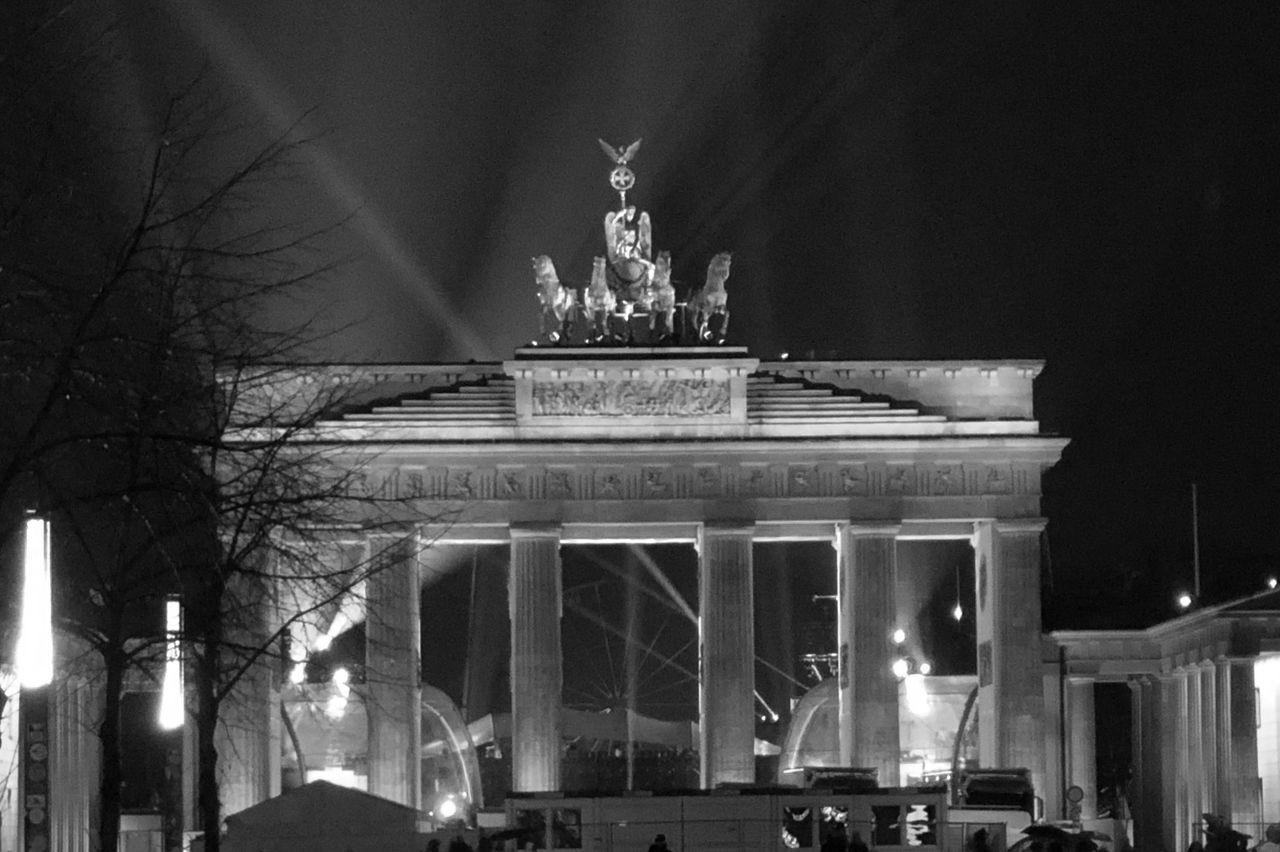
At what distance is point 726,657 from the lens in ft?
302

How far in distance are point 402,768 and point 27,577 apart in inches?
1993

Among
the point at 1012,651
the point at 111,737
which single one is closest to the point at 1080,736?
the point at 1012,651

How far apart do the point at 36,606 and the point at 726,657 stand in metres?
53.0

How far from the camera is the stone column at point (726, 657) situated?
9112 centimetres

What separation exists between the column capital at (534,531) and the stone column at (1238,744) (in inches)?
862

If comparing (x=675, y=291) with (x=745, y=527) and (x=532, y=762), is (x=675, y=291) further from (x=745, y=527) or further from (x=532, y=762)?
(x=532, y=762)

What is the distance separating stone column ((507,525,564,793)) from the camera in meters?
91.1

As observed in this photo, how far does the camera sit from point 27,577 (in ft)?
134

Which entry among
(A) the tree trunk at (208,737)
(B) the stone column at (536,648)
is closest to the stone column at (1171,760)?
(B) the stone column at (536,648)

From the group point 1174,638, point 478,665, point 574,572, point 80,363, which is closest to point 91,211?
point 80,363

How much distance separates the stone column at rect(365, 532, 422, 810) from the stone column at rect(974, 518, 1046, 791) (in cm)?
1876

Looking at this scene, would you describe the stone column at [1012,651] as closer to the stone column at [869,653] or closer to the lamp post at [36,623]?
the stone column at [869,653]

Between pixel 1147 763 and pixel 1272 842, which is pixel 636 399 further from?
pixel 1272 842

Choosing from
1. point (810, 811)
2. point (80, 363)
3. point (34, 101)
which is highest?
point (34, 101)
